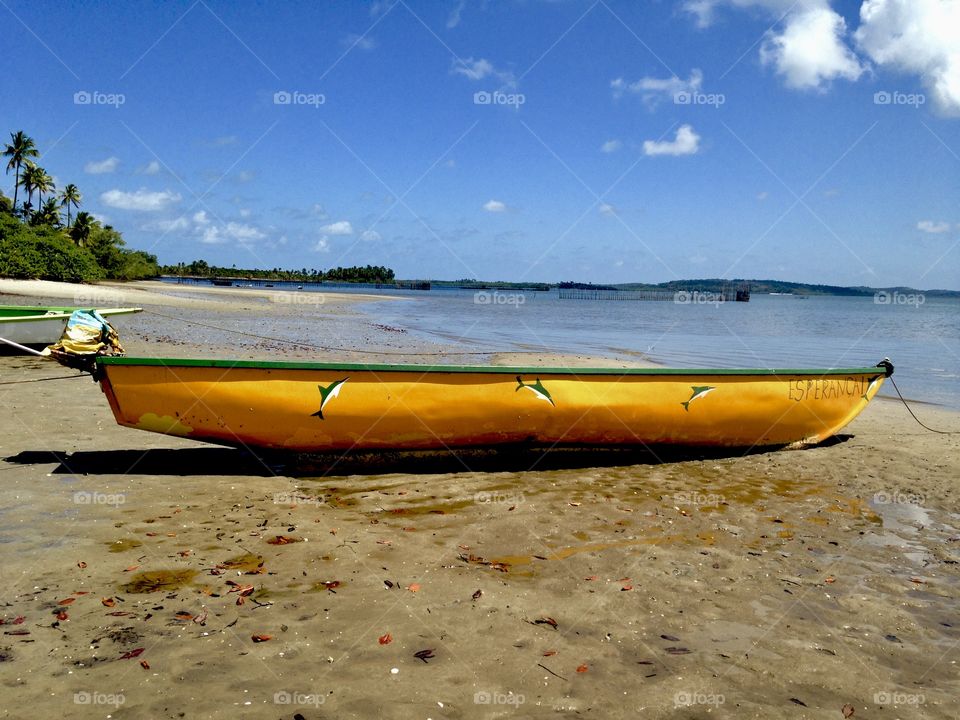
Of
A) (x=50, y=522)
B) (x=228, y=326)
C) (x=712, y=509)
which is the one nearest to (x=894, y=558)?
(x=712, y=509)

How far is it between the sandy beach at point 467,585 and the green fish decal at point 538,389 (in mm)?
809

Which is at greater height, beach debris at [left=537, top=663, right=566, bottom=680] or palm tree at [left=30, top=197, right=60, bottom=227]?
palm tree at [left=30, top=197, right=60, bottom=227]

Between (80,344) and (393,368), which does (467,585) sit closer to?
(393,368)

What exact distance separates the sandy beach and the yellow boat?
36 centimetres

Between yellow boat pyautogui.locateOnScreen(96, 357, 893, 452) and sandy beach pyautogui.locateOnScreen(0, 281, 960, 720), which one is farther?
yellow boat pyautogui.locateOnScreen(96, 357, 893, 452)

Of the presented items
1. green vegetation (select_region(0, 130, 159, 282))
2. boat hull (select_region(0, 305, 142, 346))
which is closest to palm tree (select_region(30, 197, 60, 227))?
green vegetation (select_region(0, 130, 159, 282))

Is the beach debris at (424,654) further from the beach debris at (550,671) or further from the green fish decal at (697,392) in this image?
the green fish decal at (697,392)

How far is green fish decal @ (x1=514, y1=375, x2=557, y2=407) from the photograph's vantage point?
6621 millimetres

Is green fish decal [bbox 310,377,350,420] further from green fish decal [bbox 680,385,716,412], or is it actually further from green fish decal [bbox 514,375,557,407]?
green fish decal [bbox 680,385,716,412]

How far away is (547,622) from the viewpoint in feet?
11.7

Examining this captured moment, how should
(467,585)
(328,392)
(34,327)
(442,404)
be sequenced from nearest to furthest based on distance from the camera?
1. (467,585)
2. (328,392)
3. (442,404)
4. (34,327)

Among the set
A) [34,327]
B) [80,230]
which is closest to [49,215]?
[80,230]

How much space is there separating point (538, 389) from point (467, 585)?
9.71 feet

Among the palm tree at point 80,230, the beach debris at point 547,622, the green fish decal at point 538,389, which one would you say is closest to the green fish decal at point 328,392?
the green fish decal at point 538,389
